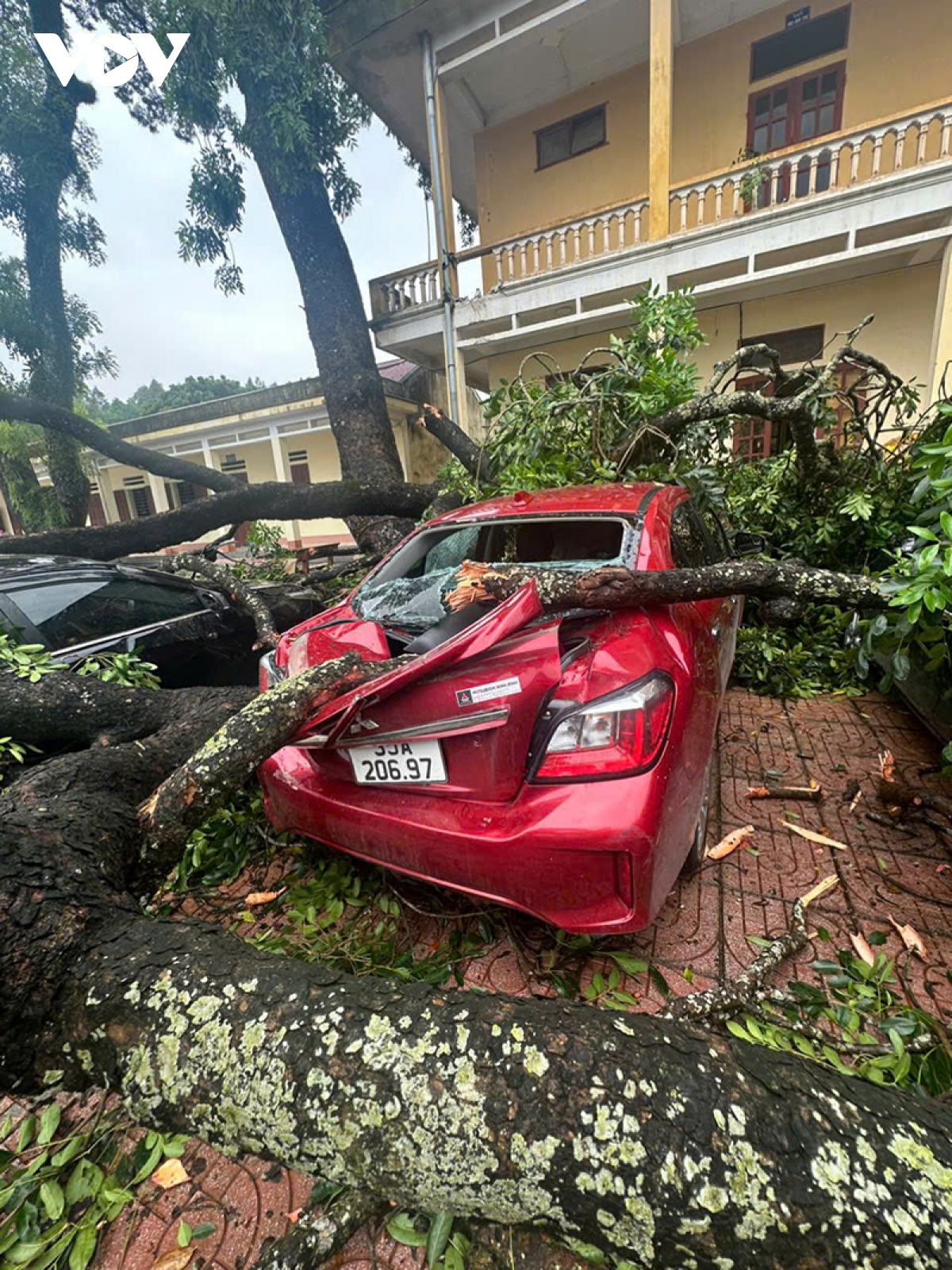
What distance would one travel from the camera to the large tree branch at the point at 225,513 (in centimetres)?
593

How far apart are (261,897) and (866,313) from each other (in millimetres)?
10636

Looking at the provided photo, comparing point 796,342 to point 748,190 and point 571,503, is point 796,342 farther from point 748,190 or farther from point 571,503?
point 571,503

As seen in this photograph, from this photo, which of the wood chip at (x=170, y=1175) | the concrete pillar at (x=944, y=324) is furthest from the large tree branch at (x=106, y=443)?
the concrete pillar at (x=944, y=324)

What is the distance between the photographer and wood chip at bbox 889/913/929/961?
1.72m

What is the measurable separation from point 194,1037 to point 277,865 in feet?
5.40

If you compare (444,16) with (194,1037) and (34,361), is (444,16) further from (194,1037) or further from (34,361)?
(194,1037)

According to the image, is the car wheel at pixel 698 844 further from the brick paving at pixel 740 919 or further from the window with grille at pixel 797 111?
the window with grille at pixel 797 111

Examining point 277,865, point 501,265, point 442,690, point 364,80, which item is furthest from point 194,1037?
point 364,80

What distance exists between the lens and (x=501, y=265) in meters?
9.08

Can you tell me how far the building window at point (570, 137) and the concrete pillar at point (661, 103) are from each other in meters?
1.95

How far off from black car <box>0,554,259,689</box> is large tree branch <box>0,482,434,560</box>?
216 centimetres

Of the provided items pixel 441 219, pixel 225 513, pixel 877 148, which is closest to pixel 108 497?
pixel 441 219

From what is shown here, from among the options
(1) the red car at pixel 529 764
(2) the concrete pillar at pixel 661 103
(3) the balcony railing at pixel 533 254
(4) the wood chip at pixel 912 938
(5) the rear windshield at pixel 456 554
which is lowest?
(4) the wood chip at pixel 912 938

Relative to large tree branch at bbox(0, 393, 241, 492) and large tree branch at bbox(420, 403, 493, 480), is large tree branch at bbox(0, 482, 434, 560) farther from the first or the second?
large tree branch at bbox(0, 393, 241, 492)
